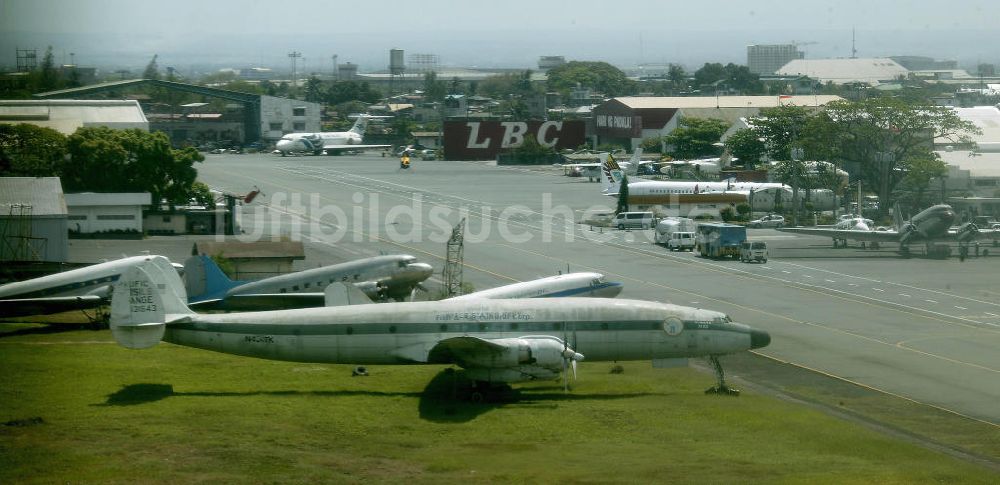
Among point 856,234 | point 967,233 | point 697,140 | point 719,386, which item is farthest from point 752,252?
point 697,140

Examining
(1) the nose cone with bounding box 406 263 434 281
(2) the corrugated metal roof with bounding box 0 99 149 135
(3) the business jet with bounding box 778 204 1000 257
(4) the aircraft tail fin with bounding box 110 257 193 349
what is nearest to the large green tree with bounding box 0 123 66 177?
(2) the corrugated metal roof with bounding box 0 99 149 135

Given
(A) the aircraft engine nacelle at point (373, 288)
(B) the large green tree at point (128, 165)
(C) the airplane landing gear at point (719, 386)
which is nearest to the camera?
(C) the airplane landing gear at point (719, 386)

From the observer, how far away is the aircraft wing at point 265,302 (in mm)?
64188

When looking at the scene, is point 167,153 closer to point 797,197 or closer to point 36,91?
point 36,91

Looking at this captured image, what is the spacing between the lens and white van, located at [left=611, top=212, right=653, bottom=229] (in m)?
114

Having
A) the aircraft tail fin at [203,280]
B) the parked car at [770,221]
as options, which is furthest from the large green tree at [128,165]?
the parked car at [770,221]

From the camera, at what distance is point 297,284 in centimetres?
6738

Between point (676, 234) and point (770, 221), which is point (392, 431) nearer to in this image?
point (676, 234)

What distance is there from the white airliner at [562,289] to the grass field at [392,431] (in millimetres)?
10373

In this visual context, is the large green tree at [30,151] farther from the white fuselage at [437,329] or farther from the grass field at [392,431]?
the white fuselage at [437,329]

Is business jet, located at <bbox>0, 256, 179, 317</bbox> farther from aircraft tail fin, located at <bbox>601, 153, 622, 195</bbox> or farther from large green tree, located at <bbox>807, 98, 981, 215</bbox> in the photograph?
large green tree, located at <bbox>807, 98, 981, 215</bbox>

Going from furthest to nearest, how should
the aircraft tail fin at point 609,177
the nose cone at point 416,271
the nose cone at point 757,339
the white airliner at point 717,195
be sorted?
the aircraft tail fin at point 609,177 < the white airliner at point 717,195 < the nose cone at point 416,271 < the nose cone at point 757,339

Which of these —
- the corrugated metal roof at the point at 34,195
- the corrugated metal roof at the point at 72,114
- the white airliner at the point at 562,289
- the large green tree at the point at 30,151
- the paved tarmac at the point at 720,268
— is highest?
the corrugated metal roof at the point at 72,114

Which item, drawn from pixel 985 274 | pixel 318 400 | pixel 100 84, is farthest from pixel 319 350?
pixel 100 84
